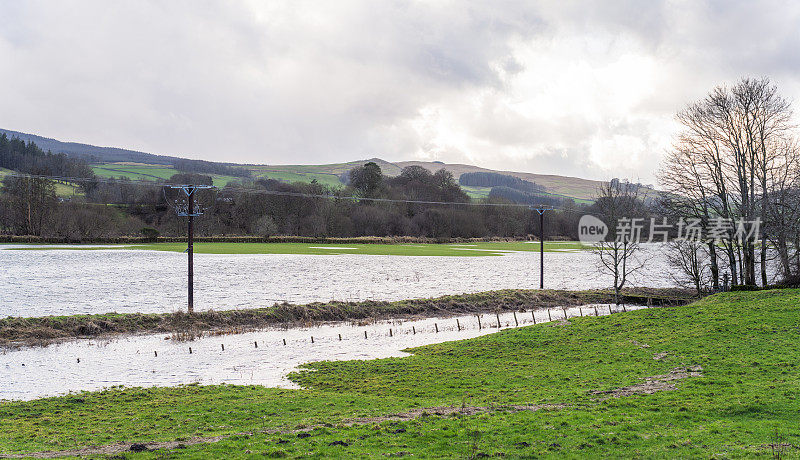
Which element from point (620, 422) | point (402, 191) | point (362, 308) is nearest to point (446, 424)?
point (620, 422)

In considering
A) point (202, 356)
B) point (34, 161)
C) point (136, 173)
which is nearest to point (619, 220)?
point (202, 356)

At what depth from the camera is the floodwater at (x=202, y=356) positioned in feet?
57.4

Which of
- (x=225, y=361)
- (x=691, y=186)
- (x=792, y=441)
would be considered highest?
(x=691, y=186)

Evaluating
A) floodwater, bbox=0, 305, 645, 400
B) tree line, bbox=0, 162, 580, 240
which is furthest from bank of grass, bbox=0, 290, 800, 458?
tree line, bbox=0, 162, 580, 240

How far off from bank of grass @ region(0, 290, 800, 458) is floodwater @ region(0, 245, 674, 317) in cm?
1704

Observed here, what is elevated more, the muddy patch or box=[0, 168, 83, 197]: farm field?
box=[0, 168, 83, 197]: farm field

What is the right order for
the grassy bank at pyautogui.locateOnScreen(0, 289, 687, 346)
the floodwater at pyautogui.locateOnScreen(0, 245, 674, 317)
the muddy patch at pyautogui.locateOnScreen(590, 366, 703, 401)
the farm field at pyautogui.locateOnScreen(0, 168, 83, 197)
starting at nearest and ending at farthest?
the muddy patch at pyautogui.locateOnScreen(590, 366, 703, 401) < the grassy bank at pyautogui.locateOnScreen(0, 289, 687, 346) < the floodwater at pyautogui.locateOnScreen(0, 245, 674, 317) < the farm field at pyautogui.locateOnScreen(0, 168, 83, 197)

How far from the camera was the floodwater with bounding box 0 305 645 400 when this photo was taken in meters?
17.5

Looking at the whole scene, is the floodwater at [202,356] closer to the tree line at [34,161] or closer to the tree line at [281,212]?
the tree line at [281,212]

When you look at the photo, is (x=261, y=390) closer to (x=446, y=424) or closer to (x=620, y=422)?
(x=446, y=424)

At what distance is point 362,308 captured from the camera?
32750mm

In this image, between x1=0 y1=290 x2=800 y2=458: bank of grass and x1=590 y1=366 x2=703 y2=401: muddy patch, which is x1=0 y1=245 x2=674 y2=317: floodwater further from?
x1=590 y1=366 x2=703 y2=401: muddy patch

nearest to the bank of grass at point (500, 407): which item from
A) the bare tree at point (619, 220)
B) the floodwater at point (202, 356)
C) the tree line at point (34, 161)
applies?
the floodwater at point (202, 356)

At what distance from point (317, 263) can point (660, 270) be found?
36.2 metres
